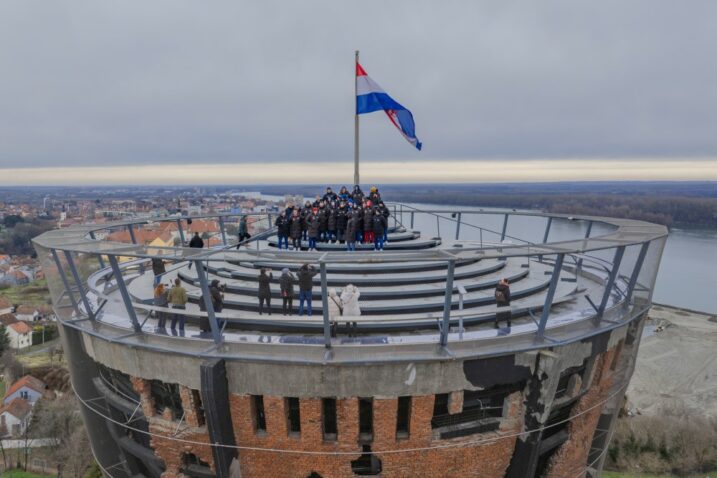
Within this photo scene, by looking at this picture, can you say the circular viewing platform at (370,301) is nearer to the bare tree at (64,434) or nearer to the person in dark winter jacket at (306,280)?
the person in dark winter jacket at (306,280)

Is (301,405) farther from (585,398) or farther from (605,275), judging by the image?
(605,275)

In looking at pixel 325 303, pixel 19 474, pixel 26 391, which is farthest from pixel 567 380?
pixel 26 391

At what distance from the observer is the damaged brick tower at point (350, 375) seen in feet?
30.9

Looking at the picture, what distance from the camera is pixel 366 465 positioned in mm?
10242

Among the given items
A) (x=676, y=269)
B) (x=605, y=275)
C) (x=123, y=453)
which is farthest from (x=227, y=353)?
(x=676, y=269)

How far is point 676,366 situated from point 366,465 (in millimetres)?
61233

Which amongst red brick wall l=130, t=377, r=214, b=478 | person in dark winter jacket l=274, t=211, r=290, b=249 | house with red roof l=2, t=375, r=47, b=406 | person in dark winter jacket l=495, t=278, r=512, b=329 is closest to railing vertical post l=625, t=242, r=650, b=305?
person in dark winter jacket l=495, t=278, r=512, b=329

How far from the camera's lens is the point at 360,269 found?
14664 millimetres

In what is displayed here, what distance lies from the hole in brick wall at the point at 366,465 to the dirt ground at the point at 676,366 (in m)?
43.5

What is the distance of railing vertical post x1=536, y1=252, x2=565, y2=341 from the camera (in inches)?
367

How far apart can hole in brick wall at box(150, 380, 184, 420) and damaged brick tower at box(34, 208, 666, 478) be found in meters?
0.04

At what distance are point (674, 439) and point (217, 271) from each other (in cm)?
4019

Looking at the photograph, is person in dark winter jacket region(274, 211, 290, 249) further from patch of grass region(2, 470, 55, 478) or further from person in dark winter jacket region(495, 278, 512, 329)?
patch of grass region(2, 470, 55, 478)

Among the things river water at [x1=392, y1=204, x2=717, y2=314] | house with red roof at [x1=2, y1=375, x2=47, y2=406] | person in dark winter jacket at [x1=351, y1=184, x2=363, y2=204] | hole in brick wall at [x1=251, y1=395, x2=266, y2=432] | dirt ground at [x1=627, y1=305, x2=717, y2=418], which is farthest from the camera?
river water at [x1=392, y1=204, x2=717, y2=314]
